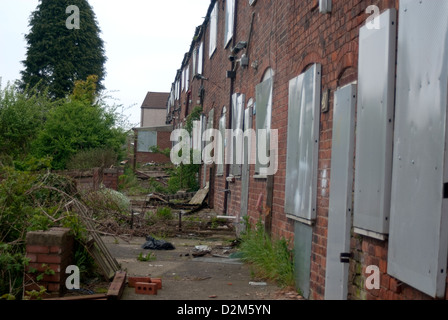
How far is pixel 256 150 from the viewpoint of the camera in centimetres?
950

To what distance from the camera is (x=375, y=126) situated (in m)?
4.21

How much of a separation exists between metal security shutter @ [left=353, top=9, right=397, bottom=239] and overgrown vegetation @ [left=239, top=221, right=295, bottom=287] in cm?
241

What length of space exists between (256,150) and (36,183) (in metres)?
4.02

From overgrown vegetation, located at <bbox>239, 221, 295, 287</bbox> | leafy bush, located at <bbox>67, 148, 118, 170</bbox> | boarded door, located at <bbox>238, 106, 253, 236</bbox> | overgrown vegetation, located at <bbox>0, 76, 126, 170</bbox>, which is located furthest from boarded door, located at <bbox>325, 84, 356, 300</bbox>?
overgrown vegetation, located at <bbox>0, 76, 126, 170</bbox>

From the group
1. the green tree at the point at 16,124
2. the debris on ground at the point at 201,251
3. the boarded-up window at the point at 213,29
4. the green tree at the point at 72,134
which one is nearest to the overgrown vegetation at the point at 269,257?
the debris on ground at the point at 201,251

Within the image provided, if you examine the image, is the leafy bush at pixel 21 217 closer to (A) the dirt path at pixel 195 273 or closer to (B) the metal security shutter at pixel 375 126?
(A) the dirt path at pixel 195 273

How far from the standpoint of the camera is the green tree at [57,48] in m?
42.1

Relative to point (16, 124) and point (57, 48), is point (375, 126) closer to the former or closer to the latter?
point (16, 124)

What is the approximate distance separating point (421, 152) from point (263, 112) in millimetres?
5802

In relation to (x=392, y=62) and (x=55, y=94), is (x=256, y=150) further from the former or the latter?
(x=55, y=94)

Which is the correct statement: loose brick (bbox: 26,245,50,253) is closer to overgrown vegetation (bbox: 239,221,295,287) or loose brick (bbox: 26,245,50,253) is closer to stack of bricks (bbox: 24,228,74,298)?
stack of bricks (bbox: 24,228,74,298)

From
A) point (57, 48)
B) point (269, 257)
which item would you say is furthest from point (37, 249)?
point (57, 48)
